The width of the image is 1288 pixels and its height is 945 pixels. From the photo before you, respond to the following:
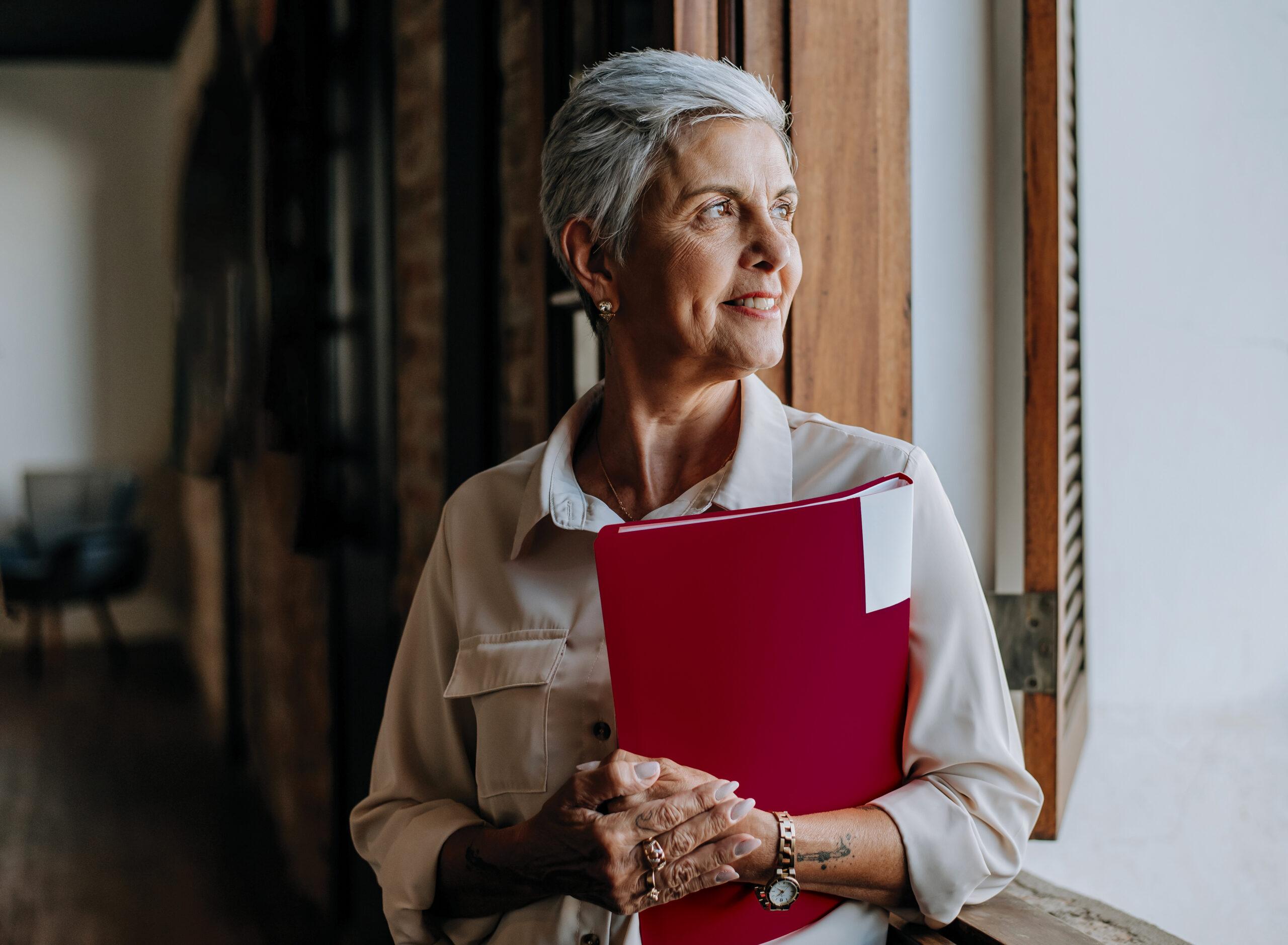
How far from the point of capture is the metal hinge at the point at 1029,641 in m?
1.51

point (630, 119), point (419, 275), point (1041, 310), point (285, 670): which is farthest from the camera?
point (285, 670)

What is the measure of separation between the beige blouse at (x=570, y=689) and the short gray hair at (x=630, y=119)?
0.88 feet

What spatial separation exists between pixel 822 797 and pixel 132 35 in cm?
262

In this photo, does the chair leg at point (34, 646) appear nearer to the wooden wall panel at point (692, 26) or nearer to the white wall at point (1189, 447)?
the wooden wall panel at point (692, 26)

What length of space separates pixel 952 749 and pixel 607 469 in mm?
542

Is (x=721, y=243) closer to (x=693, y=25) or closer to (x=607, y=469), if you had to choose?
(x=607, y=469)

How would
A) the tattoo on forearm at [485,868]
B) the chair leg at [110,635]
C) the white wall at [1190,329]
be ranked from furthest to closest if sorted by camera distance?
the chair leg at [110,635]
the white wall at [1190,329]
the tattoo on forearm at [485,868]

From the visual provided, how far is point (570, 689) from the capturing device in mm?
1132

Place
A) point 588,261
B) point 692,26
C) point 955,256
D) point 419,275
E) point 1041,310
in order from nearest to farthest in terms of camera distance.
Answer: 1. point 588,261
2. point 692,26
3. point 1041,310
4. point 955,256
5. point 419,275

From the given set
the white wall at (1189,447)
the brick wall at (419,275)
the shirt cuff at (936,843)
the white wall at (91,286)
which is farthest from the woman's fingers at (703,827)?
the white wall at (91,286)

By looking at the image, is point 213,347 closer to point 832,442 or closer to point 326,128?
point 326,128

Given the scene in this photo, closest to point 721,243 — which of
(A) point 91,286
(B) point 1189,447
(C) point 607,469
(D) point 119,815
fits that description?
(C) point 607,469

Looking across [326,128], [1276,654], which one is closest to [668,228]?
[1276,654]

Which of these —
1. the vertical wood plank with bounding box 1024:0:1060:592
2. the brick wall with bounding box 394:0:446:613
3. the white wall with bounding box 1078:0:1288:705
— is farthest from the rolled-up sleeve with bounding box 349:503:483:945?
the white wall with bounding box 1078:0:1288:705
